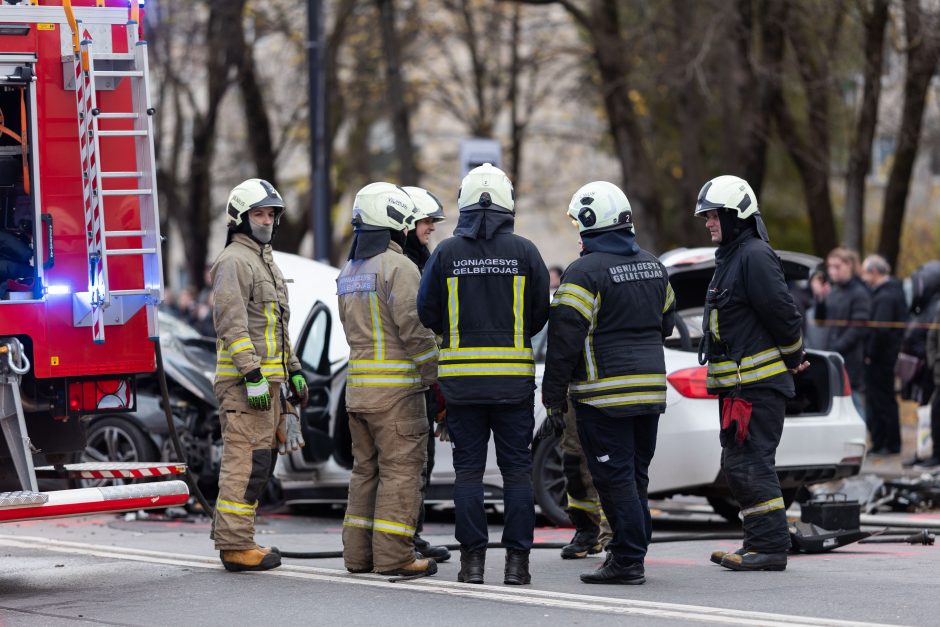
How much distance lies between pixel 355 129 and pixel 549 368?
25249mm

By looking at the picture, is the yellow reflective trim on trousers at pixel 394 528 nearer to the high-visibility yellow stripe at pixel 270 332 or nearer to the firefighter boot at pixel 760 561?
the high-visibility yellow stripe at pixel 270 332

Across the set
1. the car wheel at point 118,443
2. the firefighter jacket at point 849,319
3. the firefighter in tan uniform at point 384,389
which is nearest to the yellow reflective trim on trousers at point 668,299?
the firefighter in tan uniform at point 384,389

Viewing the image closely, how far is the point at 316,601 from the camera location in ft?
22.5

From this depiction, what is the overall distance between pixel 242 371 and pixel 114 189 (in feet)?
3.63

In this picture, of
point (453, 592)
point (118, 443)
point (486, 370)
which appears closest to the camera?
point (453, 592)

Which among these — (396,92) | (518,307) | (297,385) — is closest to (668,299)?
(518,307)

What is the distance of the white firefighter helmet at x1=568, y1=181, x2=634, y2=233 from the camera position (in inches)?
294

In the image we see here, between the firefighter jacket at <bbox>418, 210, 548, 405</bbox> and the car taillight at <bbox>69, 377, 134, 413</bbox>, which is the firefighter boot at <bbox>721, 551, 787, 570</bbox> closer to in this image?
the firefighter jacket at <bbox>418, 210, 548, 405</bbox>

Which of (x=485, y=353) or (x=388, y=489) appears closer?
(x=485, y=353)

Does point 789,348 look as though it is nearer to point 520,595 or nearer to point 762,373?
point 762,373

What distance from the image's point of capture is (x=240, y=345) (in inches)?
297

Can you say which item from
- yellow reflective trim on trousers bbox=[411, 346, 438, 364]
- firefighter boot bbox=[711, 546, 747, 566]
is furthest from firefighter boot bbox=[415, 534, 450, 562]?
firefighter boot bbox=[711, 546, 747, 566]

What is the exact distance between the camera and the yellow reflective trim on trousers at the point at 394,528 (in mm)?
7500

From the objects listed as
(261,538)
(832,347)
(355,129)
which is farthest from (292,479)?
(355,129)
